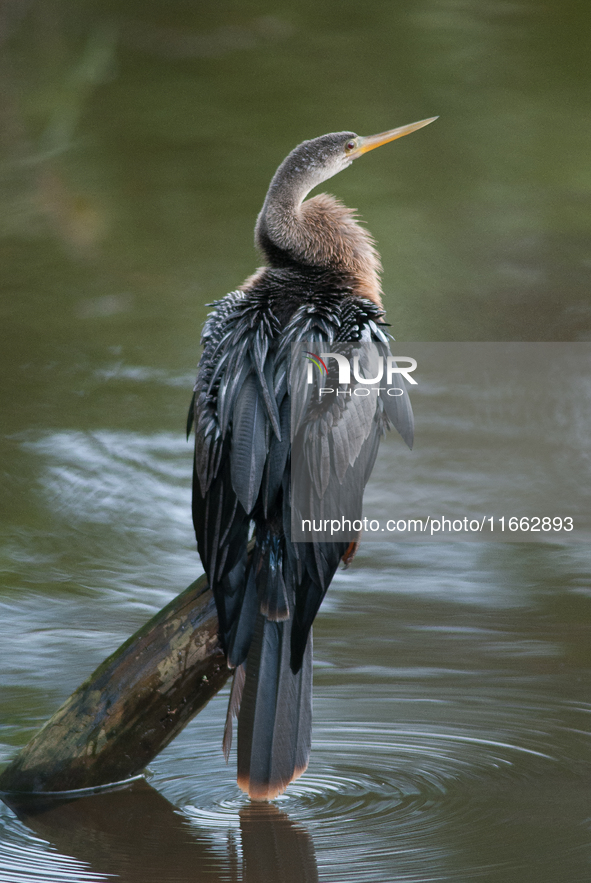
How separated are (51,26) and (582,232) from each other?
4288 millimetres

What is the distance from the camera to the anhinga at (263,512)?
2.22 m

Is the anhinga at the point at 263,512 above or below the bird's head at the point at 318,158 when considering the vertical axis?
below

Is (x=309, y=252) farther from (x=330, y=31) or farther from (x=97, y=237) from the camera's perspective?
(x=330, y=31)

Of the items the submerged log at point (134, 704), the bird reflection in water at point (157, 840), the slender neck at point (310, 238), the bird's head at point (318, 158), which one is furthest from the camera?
the bird's head at point (318, 158)

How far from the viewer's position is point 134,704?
2.34 metres

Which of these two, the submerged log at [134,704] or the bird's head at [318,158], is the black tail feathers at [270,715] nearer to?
the submerged log at [134,704]

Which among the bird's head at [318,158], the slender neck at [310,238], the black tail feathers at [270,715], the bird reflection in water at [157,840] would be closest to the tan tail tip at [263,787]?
the black tail feathers at [270,715]

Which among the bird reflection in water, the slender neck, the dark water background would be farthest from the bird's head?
the bird reflection in water

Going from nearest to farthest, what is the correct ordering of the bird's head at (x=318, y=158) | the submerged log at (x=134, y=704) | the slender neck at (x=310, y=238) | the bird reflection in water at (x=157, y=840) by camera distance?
the bird reflection in water at (x=157, y=840) < the submerged log at (x=134, y=704) < the slender neck at (x=310, y=238) < the bird's head at (x=318, y=158)

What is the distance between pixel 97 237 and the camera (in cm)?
672

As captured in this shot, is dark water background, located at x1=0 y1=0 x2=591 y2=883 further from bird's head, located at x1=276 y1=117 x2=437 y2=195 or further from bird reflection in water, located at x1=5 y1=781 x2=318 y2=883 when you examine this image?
bird's head, located at x1=276 y1=117 x2=437 y2=195

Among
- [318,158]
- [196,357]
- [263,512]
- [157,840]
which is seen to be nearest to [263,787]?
[157,840]

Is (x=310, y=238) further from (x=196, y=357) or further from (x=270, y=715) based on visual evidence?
(x=196, y=357)

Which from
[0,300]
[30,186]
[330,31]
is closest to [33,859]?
[0,300]
